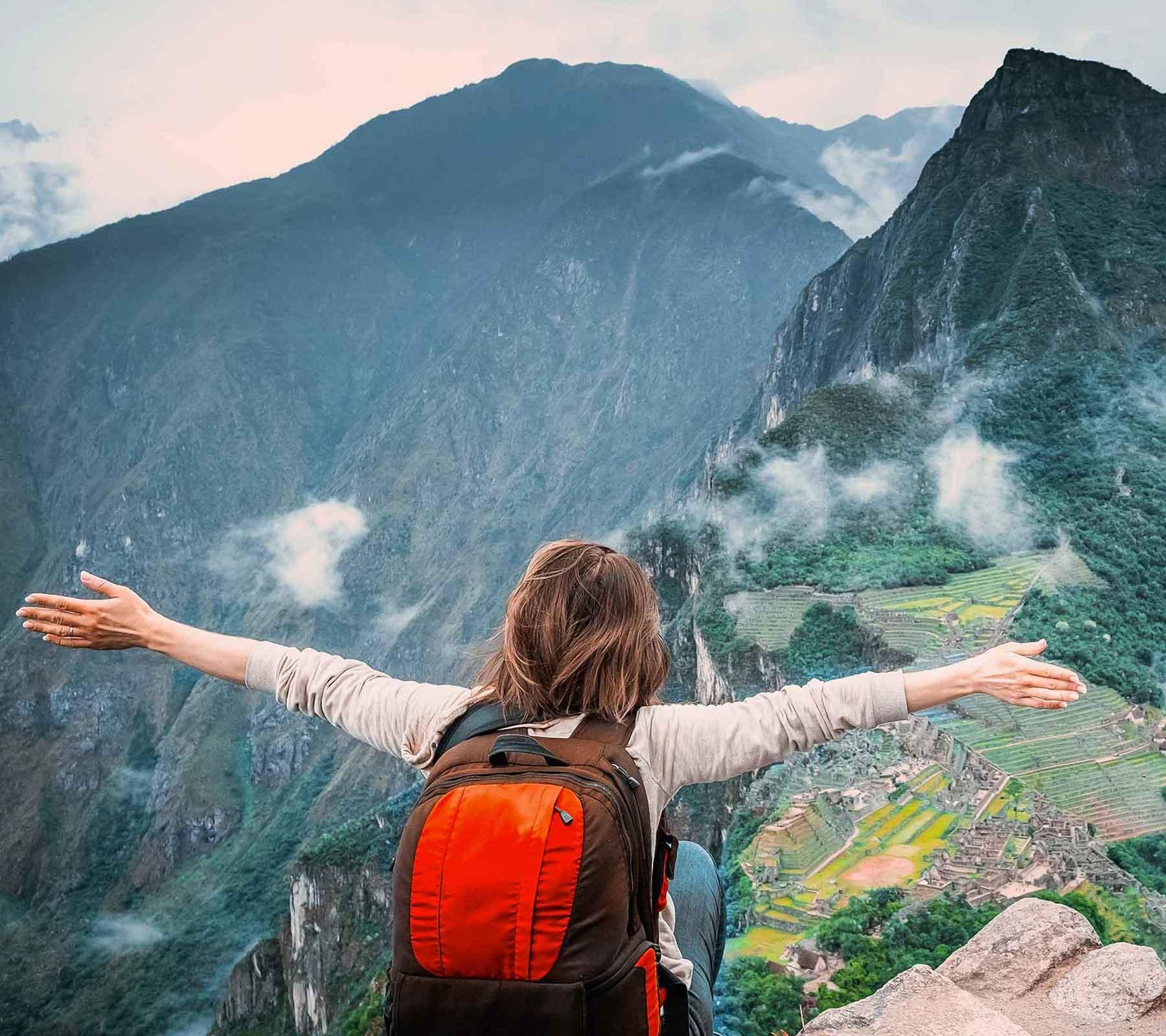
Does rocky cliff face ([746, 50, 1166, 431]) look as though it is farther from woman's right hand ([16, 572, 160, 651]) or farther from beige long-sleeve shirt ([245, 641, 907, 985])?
woman's right hand ([16, 572, 160, 651])

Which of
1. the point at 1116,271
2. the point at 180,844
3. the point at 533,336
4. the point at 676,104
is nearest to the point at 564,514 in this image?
the point at 533,336

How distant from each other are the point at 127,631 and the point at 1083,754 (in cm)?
1213

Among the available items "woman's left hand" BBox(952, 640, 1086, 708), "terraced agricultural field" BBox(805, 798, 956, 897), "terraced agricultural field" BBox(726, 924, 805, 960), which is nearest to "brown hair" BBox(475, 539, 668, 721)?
"woman's left hand" BBox(952, 640, 1086, 708)

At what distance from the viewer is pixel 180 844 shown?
48.8m

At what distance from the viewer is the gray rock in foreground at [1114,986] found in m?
2.98

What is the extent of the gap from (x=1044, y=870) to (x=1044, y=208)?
25.7 m

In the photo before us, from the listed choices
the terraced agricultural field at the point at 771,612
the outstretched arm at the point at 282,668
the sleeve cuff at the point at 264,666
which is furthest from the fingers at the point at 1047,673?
→ the terraced agricultural field at the point at 771,612

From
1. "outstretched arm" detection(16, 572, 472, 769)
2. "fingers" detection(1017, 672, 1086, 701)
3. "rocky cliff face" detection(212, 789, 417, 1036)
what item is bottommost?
"rocky cliff face" detection(212, 789, 417, 1036)

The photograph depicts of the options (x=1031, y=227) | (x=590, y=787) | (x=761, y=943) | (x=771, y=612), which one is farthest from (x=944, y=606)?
(x=1031, y=227)

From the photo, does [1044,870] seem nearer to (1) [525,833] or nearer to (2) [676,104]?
(1) [525,833]

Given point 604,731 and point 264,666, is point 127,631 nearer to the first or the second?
point 264,666

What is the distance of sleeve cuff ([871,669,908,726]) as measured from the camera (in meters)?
1.73

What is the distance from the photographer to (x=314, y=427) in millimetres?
82125

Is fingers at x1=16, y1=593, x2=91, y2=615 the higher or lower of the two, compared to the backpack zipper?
higher
